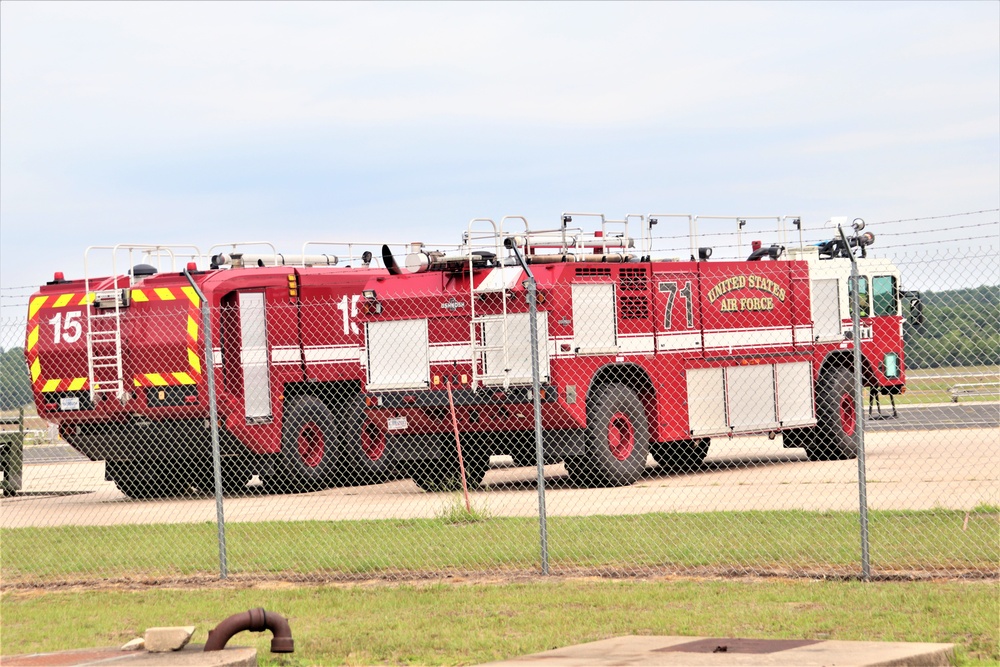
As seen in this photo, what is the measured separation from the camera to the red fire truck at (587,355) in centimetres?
1719

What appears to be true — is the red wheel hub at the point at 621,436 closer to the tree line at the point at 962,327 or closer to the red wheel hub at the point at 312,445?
the red wheel hub at the point at 312,445

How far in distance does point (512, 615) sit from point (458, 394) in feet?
27.7

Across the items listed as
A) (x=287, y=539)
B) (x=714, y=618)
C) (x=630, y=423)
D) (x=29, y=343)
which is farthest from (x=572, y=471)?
(x=714, y=618)

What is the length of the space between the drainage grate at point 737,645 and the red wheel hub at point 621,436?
972cm

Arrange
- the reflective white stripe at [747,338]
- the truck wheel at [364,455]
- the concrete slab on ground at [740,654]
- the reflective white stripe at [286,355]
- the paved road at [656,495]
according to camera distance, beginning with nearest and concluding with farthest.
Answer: the concrete slab on ground at [740,654] < the paved road at [656,495] < the reflective white stripe at [747,338] < the reflective white stripe at [286,355] < the truck wheel at [364,455]

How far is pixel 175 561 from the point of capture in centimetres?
1276

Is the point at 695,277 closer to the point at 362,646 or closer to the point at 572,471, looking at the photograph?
the point at 572,471

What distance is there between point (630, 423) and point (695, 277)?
7.36ft

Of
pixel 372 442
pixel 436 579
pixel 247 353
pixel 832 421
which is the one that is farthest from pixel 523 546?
pixel 832 421

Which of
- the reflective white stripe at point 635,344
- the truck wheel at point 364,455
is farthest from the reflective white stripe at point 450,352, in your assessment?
the truck wheel at point 364,455

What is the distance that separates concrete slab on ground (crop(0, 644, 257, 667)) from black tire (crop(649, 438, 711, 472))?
12.2 m

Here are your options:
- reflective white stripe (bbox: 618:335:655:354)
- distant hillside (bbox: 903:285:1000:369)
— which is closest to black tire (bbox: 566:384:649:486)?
reflective white stripe (bbox: 618:335:655:354)

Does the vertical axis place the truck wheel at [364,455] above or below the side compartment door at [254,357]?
below

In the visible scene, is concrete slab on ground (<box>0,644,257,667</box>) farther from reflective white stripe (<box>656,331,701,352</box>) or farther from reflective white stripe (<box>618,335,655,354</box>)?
reflective white stripe (<box>656,331,701,352</box>)
